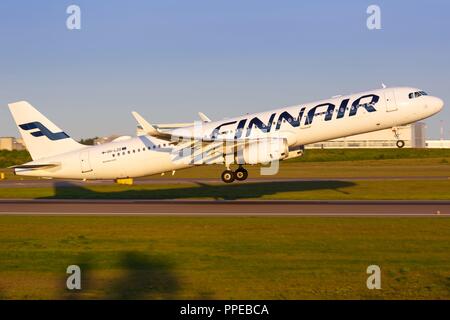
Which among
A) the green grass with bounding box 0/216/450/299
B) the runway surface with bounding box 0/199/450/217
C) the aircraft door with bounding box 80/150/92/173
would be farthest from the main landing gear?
the green grass with bounding box 0/216/450/299

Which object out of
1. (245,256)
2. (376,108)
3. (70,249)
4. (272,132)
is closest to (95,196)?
(272,132)

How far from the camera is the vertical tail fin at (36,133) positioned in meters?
58.5

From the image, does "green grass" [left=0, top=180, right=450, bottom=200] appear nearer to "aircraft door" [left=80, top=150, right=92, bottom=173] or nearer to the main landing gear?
the main landing gear

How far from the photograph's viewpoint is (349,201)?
192ft

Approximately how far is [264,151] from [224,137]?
4.14 m

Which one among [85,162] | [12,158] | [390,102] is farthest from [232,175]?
[12,158]

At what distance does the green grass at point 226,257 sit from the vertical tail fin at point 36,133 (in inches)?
550

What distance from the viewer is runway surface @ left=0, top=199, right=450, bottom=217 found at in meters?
48.0

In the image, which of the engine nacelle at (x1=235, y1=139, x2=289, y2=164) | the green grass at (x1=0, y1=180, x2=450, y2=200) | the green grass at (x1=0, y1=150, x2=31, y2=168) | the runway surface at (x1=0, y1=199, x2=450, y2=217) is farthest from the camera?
the green grass at (x1=0, y1=150, x2=31, y2=168)

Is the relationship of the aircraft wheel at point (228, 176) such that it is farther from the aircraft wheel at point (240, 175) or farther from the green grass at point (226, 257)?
the green grass at point (226, 257)

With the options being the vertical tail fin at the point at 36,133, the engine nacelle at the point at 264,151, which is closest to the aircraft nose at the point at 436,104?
the engine nacelle at the point at 264,151

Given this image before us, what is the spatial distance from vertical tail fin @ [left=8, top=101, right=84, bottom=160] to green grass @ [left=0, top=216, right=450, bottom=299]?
45.8ft

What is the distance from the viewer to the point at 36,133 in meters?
58.8

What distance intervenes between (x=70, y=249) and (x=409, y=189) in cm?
4610
